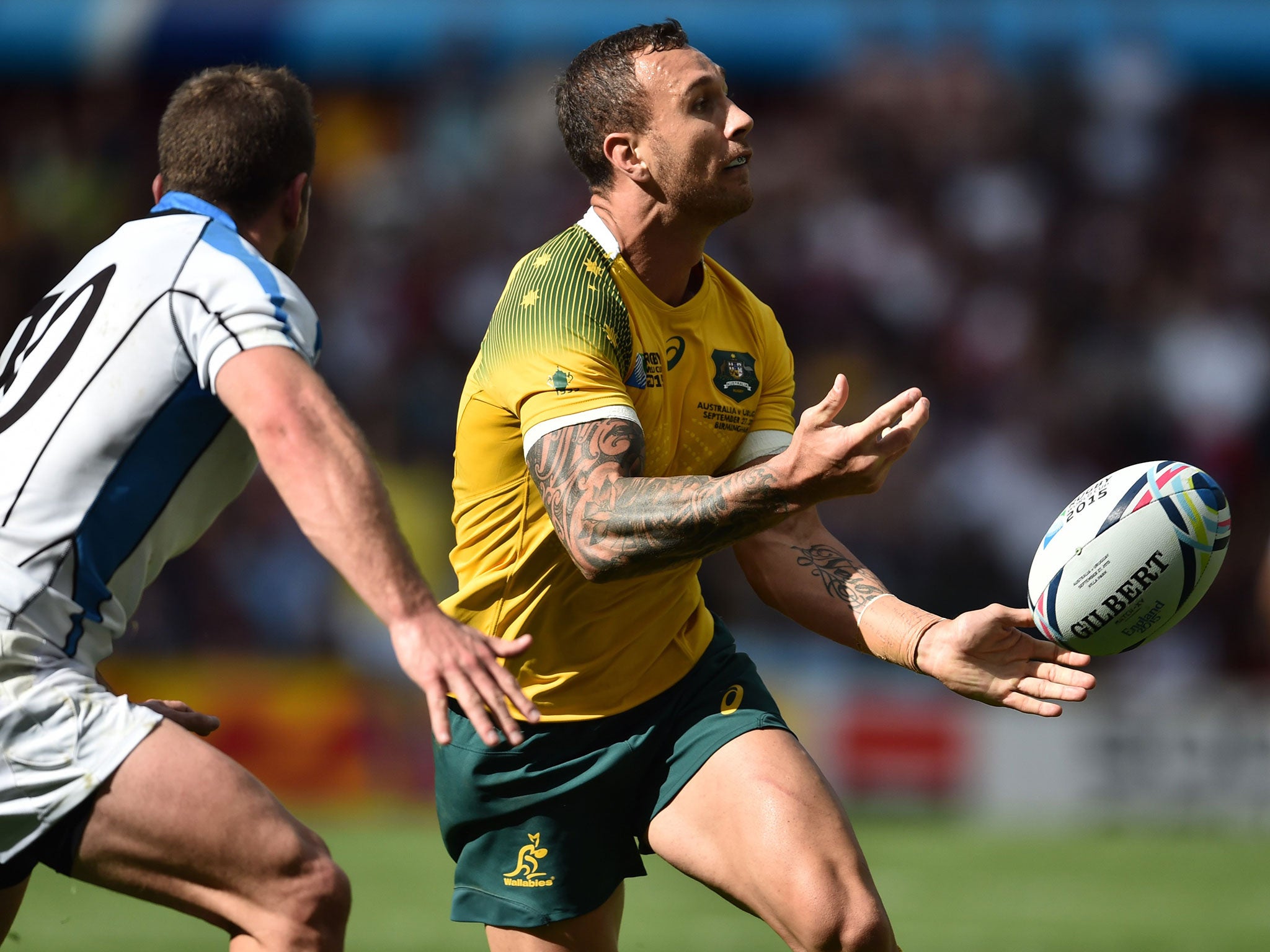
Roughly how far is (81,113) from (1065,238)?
9490 mm

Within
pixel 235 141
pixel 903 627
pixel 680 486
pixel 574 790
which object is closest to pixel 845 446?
pixel 680 486

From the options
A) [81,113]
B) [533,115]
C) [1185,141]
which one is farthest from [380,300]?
[1185,141]

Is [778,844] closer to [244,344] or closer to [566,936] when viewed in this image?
[566,936]

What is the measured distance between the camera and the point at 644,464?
4.25 metres

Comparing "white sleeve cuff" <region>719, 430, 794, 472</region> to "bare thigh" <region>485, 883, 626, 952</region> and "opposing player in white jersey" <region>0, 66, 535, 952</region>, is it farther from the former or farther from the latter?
"opposing player in white jersey" <region>0, 66, 535, 952</region>

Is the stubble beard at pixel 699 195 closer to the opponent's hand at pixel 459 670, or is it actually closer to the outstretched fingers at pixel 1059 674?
the outstretched fingers at pixel 1059 674

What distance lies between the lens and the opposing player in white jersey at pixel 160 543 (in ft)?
10.6

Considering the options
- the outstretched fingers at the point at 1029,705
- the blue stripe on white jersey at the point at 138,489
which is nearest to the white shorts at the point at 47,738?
the blue stripe on white jersey at the point at 138,489

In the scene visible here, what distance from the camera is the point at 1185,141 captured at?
50.5 ft

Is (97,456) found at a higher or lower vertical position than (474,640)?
higher

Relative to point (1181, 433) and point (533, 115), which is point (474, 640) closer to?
point (1181, 433)

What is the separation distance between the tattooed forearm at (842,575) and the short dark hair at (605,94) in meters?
1.21

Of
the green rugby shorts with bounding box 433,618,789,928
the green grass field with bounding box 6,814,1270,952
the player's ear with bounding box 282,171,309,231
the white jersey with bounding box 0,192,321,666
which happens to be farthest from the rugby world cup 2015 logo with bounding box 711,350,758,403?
the green grass field with bounding box 6,814,1270,952

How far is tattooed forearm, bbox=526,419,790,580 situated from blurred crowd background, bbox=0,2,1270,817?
761 centimetres
